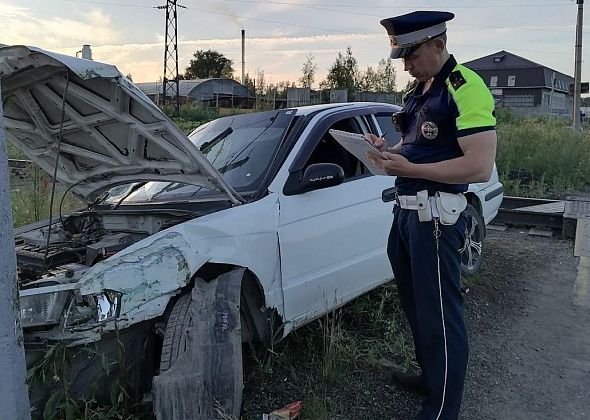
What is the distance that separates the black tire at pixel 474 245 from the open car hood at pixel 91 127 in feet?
9.11

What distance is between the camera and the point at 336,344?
3318mm

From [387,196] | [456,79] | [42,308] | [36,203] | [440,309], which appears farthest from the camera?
[36,203]

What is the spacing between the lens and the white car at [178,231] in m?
2.36

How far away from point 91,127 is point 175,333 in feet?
5.10

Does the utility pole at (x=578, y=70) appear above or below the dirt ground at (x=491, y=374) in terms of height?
above

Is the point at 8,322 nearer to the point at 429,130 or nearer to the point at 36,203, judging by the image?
the point at 429,130

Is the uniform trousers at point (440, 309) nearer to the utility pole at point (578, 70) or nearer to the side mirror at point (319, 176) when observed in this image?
the side mirror at point (319, 176)

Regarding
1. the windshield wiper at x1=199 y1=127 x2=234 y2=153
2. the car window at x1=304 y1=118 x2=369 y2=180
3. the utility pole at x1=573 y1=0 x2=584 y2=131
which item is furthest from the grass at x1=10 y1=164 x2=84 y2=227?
the utility pole at x1=573 y1=0 x2=584 y2=131

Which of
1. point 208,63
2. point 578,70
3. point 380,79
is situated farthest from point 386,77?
point 208,63

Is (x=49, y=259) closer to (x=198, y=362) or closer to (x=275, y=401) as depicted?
(x=198, y=362)

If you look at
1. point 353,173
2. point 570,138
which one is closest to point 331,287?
point 353,173

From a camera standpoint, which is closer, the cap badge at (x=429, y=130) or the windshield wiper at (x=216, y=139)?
the cap badge at (x=429, y=130)

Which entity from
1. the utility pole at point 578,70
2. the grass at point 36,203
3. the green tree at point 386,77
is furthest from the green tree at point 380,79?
the grass at point 36,203

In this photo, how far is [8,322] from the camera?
1.91m
